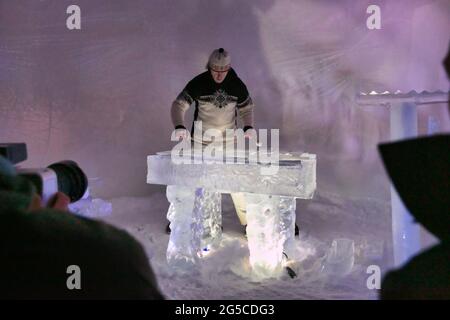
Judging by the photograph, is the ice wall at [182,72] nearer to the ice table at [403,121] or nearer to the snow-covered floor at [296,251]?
the snow-covered floor at [296,251]

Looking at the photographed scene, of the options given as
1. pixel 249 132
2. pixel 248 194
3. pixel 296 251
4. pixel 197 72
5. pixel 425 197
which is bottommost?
pixel 296 251

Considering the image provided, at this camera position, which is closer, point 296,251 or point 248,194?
point 248,194

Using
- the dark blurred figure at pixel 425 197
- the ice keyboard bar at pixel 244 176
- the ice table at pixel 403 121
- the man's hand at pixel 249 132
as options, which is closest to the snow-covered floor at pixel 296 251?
the ice table at pixel 403 121

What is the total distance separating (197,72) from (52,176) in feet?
7.37

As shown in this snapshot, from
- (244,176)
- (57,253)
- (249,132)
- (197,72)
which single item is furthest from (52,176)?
(197,72)

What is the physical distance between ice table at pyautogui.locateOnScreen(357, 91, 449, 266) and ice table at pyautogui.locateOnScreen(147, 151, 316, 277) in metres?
0.29

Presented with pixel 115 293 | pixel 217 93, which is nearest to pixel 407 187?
pixel 115 293

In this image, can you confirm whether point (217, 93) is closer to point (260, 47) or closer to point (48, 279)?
point (260, 47)

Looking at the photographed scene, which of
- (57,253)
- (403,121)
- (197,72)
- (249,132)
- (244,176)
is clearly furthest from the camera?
(197,72)

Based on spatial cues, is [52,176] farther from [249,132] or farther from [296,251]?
[296,251]

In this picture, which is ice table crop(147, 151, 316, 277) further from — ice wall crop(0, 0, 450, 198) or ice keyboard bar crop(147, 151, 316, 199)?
ice wall crop(0, 0, 450, 198)

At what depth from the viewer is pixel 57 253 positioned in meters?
0.39

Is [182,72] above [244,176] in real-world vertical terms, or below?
above

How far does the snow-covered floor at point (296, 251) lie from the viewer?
4.73ft
